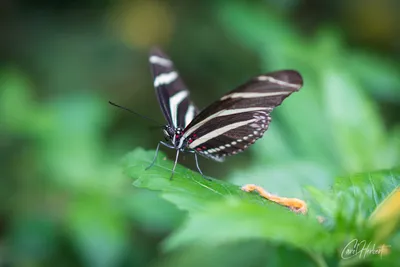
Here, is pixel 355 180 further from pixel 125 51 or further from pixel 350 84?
pixel 125 51

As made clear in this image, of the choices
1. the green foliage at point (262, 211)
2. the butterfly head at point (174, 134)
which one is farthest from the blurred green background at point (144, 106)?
the butterfly head at point (174, 134)

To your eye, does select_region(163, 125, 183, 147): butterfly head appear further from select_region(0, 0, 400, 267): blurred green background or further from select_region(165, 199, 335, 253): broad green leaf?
select_region(165, 199, 335, 253): broad green leaf

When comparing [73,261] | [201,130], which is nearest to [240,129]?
[201,130]

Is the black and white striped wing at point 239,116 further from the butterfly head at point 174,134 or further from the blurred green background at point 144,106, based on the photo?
the blurred green background at point 144,106

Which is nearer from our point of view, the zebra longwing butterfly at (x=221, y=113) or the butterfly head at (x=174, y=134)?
the zebra longwing butterfly at (x=221, y=113)

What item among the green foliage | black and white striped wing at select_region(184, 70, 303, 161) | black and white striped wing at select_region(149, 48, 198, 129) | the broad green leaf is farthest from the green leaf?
black and white striped wing at select_region(149, 48, 198, 129)

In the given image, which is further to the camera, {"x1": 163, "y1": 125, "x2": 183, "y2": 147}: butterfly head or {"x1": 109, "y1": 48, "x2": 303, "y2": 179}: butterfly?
{"x1": 163, "y1": 125, "x2": 183, "y2": 147}: butterfly head

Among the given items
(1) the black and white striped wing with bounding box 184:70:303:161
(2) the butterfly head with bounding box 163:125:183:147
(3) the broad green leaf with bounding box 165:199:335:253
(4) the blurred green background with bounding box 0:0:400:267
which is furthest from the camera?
(4) the blurred green background with bounding box 0:0:400:267
